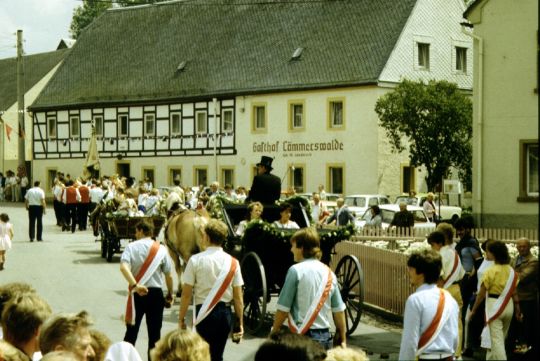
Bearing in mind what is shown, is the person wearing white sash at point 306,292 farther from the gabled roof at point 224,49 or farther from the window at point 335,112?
the window at point 335,112

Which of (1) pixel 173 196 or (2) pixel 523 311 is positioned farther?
(1) pixel 173 196

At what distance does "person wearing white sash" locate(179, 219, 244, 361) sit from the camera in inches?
373

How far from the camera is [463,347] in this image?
43.0 ft

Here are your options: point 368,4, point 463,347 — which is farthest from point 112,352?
point 368,4

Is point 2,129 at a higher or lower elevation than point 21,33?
lower

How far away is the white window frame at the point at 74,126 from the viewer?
61500 millimetres

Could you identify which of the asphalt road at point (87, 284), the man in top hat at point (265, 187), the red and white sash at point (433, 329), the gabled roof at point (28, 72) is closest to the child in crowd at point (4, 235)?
the asphalt road at point (87, 284)

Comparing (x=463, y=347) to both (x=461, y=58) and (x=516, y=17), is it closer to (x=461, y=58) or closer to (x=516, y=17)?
(x=516, y=17)

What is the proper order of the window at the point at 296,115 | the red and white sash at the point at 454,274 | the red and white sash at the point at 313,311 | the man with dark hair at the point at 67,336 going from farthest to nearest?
1. the window at the point at 296,115
2. the red and white sash at the point at 454,274
3. the red and white sash at the point at 313,311
4. the man with dark hair at the point at 67,336

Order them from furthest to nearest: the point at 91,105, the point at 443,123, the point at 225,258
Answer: the point at 91,105, the point at 443,123, the point at 225,258

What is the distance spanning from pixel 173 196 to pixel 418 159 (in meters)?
23.6

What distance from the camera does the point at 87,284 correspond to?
67.2 ft

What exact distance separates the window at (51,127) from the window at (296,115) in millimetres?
19651

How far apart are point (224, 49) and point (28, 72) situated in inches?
1005
